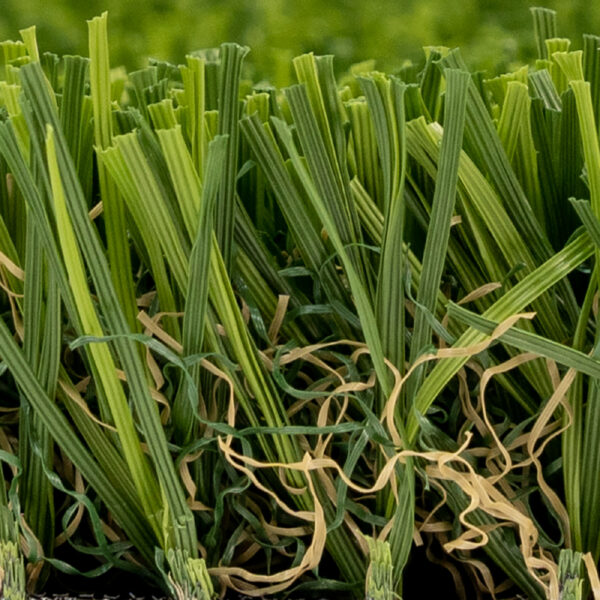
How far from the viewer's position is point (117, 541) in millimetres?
262

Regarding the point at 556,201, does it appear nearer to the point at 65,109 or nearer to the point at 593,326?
the point at 593,326

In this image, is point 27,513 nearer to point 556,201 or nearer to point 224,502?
point 224,502

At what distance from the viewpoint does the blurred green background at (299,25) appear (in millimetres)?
795

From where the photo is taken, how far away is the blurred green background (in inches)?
31.3

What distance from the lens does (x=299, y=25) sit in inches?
31.9

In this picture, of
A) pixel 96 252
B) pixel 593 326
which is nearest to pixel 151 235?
pixel 96 252

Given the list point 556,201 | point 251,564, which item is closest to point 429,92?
point 556,201

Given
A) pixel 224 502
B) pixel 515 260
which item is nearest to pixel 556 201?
pixel 515 260

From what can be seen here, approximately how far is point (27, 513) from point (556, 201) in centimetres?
18

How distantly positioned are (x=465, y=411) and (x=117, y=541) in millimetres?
107

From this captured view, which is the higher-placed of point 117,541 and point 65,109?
point 65,109

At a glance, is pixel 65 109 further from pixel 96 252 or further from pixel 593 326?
pixel 593 326

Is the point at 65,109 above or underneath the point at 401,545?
above

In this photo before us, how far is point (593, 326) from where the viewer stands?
25 cm
